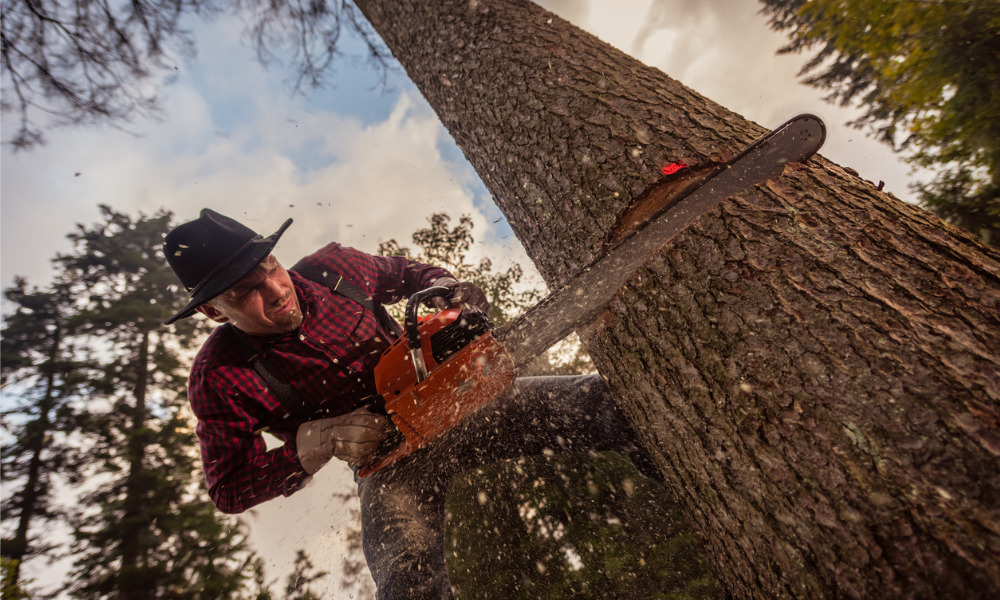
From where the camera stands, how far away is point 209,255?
5.45 ft

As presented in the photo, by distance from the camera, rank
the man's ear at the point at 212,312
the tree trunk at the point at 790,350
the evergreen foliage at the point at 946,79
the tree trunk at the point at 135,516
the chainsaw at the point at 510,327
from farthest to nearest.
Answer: the tree trunk at the point at 135,516, the evergreen foliage at the point at 946,79, the man's ear at the point at 212,312, the chainsaw at the point at 510,327, the tree trunk at the point at 790,350

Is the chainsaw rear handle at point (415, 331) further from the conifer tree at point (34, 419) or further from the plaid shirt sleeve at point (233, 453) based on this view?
the conifer tree at point (34, 419)

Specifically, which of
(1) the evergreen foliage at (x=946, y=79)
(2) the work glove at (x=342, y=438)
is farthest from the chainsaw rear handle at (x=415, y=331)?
(1) the evergreen foliage at (x=946, y=79)

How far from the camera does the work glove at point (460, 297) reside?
170 cm

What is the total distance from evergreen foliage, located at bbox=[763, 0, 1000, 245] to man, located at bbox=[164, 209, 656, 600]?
3713 mm

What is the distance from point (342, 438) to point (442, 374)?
60 cm

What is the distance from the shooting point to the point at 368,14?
2.37 m

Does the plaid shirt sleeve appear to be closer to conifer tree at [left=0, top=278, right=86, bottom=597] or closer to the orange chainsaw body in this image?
the orange chainsaw body

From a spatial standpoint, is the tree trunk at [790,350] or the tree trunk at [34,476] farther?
the tree trunk at [34,476]

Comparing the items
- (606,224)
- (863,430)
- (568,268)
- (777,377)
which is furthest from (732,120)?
(863,430)

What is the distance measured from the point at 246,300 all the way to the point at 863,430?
215 cm

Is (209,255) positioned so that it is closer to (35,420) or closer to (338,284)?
(338,284)

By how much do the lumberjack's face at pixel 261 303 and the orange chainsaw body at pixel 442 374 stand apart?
684 millimetres

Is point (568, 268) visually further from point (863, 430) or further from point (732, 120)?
point (863, 430)
